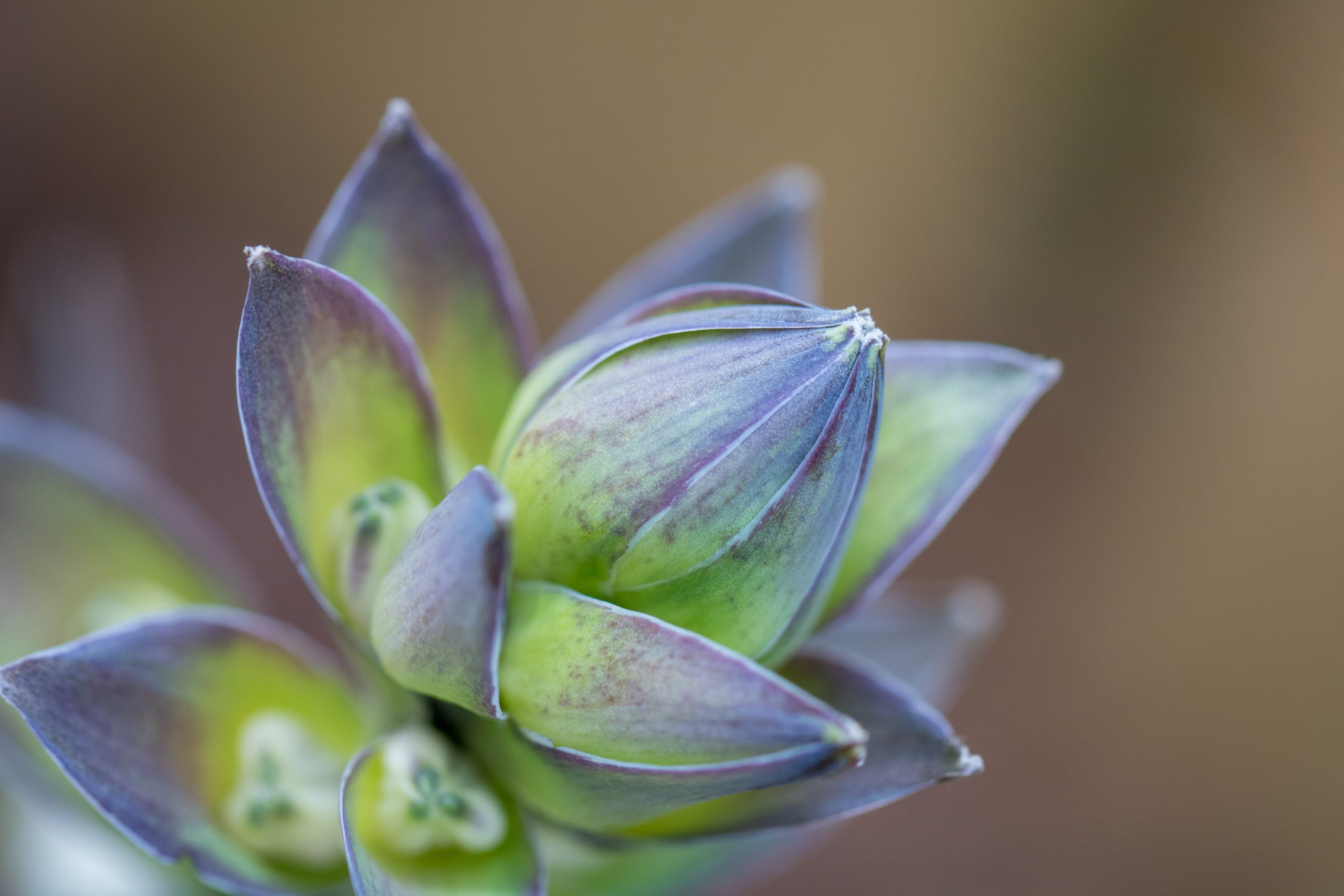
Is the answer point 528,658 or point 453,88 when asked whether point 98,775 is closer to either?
point 528,658

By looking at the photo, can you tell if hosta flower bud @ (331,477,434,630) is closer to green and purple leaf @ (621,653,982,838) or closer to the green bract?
the green bract

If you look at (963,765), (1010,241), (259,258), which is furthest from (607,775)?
(1010,241)

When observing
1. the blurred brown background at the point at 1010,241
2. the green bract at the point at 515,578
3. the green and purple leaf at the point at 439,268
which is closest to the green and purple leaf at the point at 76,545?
the green bract at the point at 515,578

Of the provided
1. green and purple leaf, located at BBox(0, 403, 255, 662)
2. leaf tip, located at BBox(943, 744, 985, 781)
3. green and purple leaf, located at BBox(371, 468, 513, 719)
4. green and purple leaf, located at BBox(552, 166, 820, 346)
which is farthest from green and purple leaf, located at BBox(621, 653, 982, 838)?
green and purple leaf, located at BBox(0, 403, 255, 662)

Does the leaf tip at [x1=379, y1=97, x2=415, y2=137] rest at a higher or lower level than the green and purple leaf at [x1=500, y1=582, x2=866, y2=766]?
higher

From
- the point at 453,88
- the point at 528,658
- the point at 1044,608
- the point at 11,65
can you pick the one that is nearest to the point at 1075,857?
the point at 1044,608

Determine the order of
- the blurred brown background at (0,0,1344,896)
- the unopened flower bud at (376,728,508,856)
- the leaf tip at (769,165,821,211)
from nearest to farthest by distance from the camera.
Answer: the unopened flower bud at (376,728,508,856)
the leaf tip at (769,165,821,211)
the blurred brown background at (0,0,1344,896)
